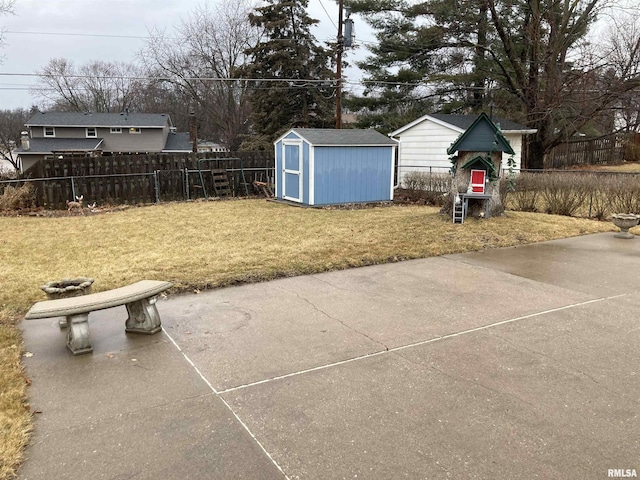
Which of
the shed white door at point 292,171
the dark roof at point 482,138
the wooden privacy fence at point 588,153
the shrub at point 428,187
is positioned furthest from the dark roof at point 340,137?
the wooden privacy fence at point 588,153

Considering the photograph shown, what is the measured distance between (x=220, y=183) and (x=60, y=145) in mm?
23468

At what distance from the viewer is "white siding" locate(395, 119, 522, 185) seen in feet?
57.4

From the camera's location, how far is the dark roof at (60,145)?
1344 inches

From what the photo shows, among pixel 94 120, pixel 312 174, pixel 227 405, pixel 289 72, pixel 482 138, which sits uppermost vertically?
pixel 289 72

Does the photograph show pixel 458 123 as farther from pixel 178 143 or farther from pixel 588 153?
pixel 178 143

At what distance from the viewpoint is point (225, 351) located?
4.14m

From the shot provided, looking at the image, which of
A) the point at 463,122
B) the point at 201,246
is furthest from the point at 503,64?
the point at 201,246

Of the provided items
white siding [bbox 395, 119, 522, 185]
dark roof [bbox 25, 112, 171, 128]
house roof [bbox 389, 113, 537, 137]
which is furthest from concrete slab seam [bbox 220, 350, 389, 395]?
dark roof [bbox 25, 112, 171, 128]

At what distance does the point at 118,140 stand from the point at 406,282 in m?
37.0

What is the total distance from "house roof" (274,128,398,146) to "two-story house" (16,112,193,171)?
25.2 m

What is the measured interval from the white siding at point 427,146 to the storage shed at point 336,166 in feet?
9.05

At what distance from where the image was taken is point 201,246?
8461 millimetres

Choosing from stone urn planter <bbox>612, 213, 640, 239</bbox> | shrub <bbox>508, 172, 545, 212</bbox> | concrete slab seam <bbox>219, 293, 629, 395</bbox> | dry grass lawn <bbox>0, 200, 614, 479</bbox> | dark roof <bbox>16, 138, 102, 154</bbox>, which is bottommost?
concrete slab seam <bbox>219, 293, 629, 395</bbox>

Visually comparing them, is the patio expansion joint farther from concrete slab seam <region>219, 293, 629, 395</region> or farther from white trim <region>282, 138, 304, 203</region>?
white trim <region>282, 138, 304, 203</region>
